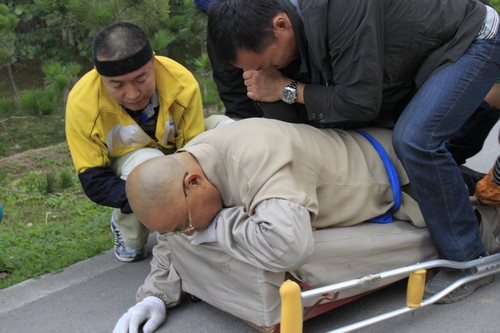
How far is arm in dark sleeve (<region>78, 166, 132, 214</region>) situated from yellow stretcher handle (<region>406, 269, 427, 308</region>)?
4.60 feet

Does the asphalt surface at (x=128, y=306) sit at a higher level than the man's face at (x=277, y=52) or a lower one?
lower

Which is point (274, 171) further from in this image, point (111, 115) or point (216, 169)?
point (111, 115)

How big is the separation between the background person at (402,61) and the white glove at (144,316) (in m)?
1.03

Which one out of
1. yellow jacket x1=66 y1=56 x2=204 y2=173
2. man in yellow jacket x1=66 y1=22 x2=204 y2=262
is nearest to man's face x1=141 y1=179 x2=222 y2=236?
man in yellow jacket x1=66 y1=22 x2=204 y2=262

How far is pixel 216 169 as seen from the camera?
7.52 ft

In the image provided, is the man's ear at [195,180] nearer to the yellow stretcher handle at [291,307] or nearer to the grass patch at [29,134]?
the yellow stretcher handle at [291,307]

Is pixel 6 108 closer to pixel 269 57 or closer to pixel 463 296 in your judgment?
pixel 269 57

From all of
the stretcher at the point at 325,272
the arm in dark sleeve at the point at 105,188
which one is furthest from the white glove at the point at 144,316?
the arm in dark sleeve at the point at 105,188

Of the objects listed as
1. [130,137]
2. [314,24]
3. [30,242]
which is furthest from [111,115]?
[314,24]

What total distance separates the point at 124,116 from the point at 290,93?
0.96m

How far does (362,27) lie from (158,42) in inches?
84.4

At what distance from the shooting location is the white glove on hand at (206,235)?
7.45ft

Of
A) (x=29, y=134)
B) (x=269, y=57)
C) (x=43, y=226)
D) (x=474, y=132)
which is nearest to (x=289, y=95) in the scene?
(x=269, y=57)

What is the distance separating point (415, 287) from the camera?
2.23m
